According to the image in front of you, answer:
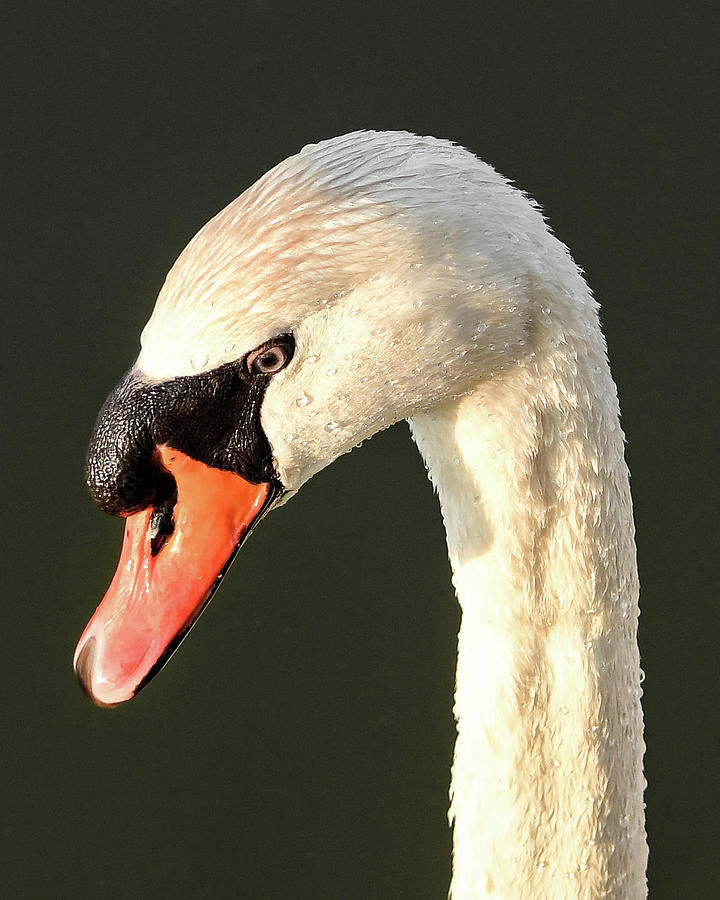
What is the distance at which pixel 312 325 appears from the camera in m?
1.86

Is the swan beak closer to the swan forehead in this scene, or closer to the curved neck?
the swan forehead

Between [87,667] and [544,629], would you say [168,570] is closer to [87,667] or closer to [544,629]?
[87,667]

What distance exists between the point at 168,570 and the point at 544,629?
0.69m

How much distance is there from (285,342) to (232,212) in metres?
0.23

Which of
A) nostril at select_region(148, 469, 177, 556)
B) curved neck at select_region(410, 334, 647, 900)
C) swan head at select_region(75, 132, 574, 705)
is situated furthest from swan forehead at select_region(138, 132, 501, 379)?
curved neck at select_region(410, 334, 647, 900)

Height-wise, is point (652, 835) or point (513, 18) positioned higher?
point (513, 18)

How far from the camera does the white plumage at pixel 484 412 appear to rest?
1.83 metres

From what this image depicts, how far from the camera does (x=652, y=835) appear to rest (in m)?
4.11

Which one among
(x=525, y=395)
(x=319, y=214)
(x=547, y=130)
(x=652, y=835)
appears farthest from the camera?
(x=547, y=130)

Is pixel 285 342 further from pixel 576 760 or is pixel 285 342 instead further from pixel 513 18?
pixel 513 18

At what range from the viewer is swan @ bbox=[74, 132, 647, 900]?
1.84 meters

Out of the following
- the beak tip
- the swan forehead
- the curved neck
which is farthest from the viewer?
the beak tip

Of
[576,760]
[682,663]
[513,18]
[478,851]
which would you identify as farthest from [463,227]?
[513,18]

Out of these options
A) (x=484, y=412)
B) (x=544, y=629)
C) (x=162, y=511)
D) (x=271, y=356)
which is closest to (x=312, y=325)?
(x=271, y=356)
